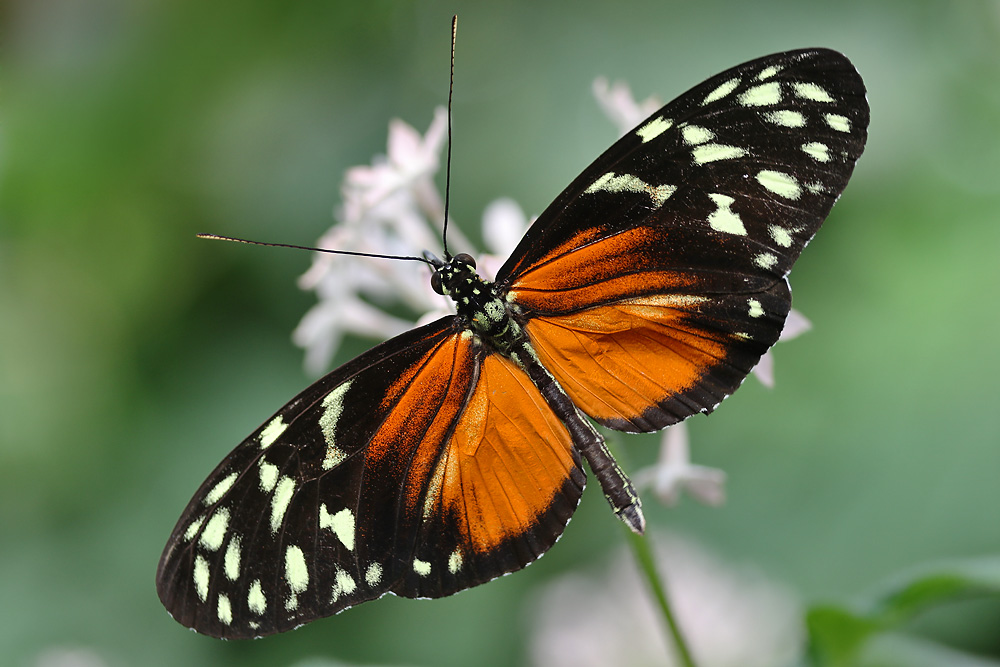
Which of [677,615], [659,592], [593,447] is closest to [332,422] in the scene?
[593,447]

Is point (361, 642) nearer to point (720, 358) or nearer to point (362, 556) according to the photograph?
point (362, 556)

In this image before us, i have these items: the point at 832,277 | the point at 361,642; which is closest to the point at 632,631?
the point at 361,642

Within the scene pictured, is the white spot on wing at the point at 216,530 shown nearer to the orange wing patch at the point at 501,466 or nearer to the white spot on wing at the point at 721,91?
the orange wing patch at the point at 501,466

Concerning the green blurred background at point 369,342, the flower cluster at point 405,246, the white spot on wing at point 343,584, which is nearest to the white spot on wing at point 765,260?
the flower cluster at point 405,246

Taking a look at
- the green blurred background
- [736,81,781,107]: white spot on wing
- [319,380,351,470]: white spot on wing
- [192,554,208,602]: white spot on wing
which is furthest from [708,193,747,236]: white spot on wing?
the green blurred background

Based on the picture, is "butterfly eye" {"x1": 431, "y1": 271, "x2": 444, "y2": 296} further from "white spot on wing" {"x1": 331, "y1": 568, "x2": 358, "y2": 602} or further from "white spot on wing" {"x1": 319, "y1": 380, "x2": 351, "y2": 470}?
A: "white spot on wing" {"x1": 331, "y1": 568, "x2": 358, "y2": 602}

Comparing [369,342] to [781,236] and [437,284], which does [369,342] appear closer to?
[437,284]
